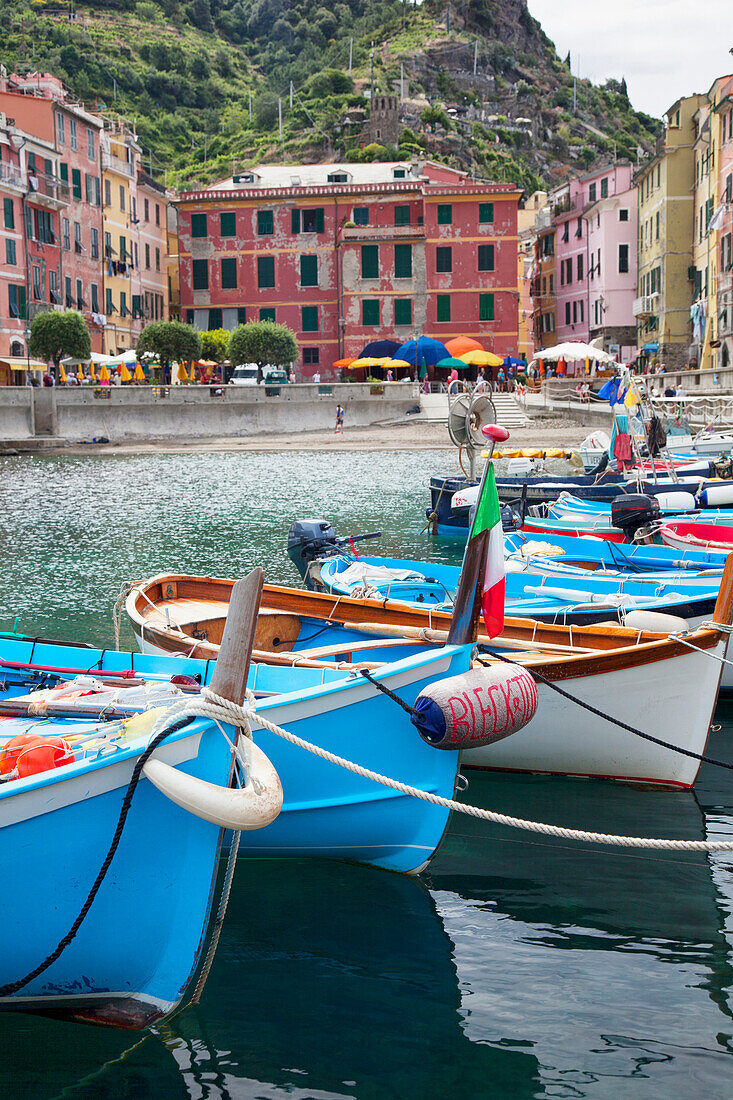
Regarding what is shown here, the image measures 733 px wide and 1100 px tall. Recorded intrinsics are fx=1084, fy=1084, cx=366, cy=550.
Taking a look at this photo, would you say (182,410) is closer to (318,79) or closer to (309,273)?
(309,273)

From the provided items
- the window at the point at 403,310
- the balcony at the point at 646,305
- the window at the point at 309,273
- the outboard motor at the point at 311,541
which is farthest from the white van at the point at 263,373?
the outboard motor at the point at 311,541

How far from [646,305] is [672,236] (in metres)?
4.70

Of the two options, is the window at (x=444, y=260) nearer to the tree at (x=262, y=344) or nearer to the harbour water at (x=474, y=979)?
the tree at (x=262, y=344)

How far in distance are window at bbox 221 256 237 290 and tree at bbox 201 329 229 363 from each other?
14.9 feet

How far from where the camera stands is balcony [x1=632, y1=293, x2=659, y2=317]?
58128 millimetres

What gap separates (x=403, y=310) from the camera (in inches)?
2221

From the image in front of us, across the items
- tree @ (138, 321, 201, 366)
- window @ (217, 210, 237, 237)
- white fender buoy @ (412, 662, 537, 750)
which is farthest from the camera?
window @ (217, 210, 237, 237)

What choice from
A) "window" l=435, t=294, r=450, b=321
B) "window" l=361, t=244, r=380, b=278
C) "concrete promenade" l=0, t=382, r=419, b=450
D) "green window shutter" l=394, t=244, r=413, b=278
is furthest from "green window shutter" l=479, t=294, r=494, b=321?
"concrete promenade" l=0, t=382, r=419, b=450

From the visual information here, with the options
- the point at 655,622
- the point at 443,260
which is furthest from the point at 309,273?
the point at 655,622

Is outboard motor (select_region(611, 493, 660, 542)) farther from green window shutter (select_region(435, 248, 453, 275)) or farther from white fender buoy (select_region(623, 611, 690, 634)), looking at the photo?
green window shutter (select_region(435, 248, 453, 275))

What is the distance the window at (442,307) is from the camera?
56.1 m

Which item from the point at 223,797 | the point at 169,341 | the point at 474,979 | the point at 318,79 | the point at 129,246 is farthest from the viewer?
the point at 318,79

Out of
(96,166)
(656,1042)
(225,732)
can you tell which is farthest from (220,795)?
(96,166)

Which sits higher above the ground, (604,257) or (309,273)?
(604,257)
